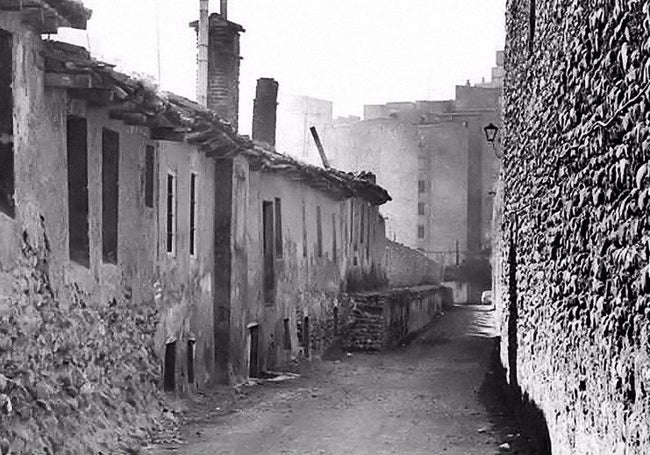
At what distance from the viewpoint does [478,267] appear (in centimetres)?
5662

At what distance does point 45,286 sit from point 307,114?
6017 cm

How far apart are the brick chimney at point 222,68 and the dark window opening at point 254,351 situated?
16.3 ft

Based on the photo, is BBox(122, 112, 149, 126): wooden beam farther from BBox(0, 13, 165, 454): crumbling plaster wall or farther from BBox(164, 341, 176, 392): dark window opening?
BBox(164, 341, 176, 392): dark window opening

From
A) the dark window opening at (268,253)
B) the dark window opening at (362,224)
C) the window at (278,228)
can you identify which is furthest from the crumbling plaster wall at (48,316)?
the dark window opening at (362,224)

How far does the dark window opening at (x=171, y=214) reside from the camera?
49.4 feet

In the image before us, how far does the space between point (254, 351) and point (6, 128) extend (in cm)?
1014

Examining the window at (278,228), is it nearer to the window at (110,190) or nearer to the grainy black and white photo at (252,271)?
the grainy black and white photo at (252,271)

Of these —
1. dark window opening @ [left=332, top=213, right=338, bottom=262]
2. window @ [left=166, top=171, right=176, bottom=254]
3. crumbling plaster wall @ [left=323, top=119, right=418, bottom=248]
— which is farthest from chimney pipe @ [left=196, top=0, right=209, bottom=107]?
crumbling plaster wall @ [left=323, top=119, right=418, bottom=248]

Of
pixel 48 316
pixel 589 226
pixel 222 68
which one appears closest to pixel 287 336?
pixel 222 68

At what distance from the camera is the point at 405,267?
145 ft

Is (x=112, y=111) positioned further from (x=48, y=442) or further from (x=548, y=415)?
(x=548, y=415)

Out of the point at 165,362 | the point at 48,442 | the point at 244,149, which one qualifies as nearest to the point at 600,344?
the point at 48,442

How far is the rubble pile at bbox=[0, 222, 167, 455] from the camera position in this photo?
30.1 feet

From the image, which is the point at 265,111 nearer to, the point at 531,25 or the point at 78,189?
the point at 531,25
